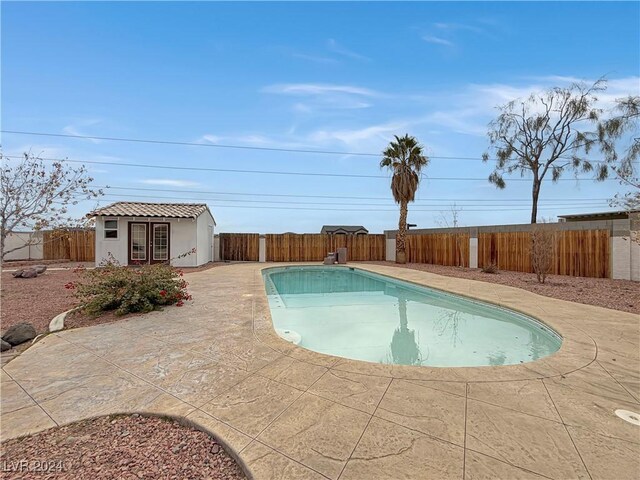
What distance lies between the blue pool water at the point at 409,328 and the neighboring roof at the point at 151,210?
7.73 meters

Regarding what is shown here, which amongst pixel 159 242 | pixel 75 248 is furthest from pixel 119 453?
pixel 75 248

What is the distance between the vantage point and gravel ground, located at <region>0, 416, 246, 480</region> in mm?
1969

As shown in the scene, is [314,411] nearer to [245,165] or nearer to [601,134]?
[601,134]

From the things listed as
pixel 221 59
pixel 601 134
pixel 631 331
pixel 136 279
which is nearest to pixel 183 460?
pixel 136 279

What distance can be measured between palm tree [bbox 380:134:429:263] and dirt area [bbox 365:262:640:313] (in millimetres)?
6792

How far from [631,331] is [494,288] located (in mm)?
4145

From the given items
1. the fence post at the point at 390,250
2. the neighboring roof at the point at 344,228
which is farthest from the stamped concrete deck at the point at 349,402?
the neighboring roof at the point at 344,228

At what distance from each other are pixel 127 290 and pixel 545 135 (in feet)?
77.6

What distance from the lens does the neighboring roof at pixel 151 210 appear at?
1419cm

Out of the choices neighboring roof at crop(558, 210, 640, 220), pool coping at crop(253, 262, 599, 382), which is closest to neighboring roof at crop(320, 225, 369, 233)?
neighboring roof at crop(558, 210, 640, 220)

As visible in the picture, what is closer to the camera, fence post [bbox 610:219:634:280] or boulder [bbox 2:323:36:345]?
boulder [bbox 2:323:36:345]

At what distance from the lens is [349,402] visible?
2732 millimetres

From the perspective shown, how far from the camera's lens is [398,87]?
13398 mm

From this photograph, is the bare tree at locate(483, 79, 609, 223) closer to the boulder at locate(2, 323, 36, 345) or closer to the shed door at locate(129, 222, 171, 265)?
the shed door at locate(129, 222, 171, 265)
